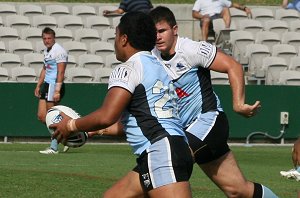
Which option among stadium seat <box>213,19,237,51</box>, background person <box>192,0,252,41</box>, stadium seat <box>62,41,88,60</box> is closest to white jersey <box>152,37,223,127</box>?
stadium seat <box>62,41,88,60</box>

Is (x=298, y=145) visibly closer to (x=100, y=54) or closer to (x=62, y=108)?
(x=62, y=108)

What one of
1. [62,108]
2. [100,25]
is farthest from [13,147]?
[62,108]

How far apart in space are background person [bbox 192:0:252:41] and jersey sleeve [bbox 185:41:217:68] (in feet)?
53.2

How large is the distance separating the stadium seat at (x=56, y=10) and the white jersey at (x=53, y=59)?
7891mm

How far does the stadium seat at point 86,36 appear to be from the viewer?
25875 mm

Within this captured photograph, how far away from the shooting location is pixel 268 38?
26297mm

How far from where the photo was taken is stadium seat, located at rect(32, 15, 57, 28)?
2602cm

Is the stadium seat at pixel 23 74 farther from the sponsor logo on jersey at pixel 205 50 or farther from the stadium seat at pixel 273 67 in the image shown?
the sponsor logo on jersey at pixel 205 50

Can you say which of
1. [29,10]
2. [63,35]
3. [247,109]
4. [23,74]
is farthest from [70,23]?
[247,109]

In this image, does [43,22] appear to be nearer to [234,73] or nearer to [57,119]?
[234,73]

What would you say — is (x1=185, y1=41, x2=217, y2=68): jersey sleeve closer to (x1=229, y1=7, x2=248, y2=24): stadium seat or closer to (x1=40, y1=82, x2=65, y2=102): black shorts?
(x1=40, y1=82, x2=65, y2=102): black shorts

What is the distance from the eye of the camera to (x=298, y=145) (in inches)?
297

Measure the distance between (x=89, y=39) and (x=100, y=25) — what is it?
76 centimetres

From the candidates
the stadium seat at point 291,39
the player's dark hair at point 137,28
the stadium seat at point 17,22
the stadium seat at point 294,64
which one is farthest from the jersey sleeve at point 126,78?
the stadium seat at point 291,39
